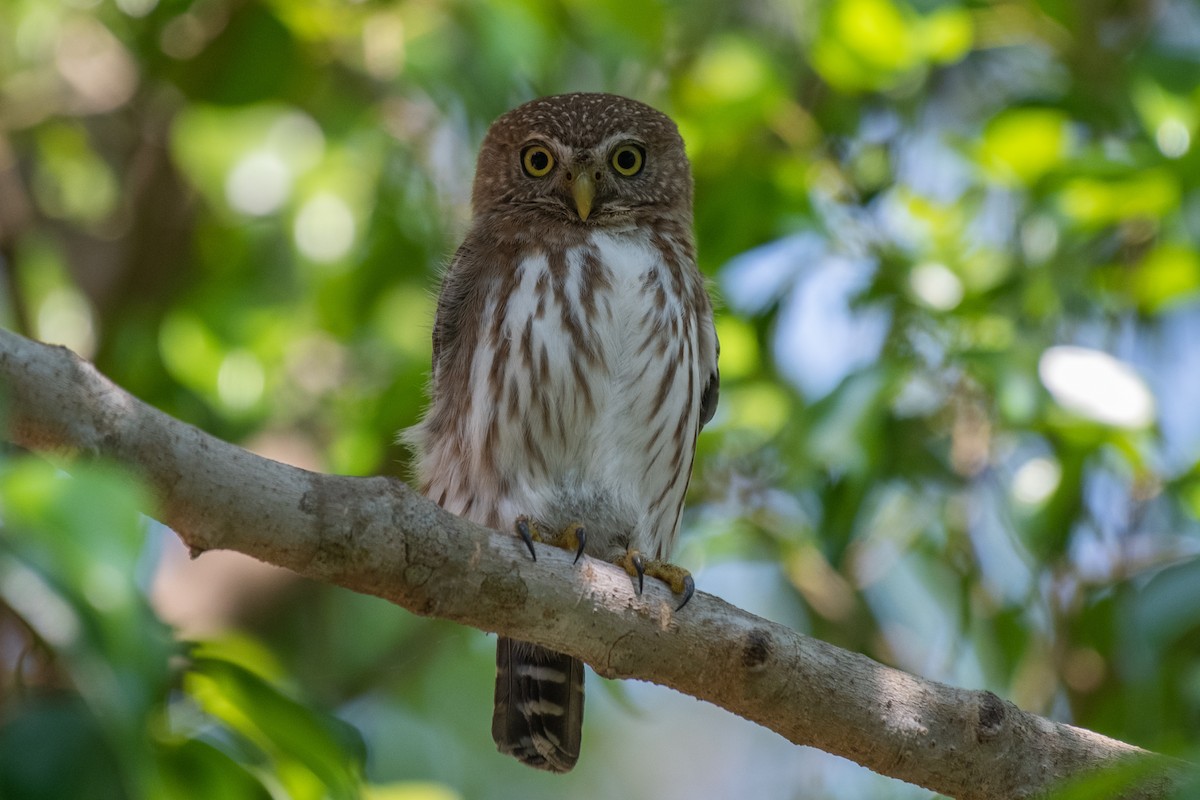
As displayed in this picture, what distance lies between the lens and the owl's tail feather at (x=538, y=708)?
3.59m

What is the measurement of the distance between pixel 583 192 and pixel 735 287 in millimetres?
698

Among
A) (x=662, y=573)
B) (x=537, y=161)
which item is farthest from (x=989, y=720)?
(x=537, y=161)

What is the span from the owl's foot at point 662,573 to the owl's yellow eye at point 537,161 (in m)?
1.38

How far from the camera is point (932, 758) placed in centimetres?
264

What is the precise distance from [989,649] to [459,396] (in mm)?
1720

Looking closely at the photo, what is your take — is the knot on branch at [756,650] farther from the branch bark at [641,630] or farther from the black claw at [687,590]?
the black claw at [687,590]

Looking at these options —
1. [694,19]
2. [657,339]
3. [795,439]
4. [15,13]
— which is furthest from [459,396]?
[15,13]

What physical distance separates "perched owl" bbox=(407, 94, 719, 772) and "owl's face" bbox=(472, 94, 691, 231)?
1 cm

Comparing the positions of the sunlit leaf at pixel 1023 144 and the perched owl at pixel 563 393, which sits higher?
the sunlit leaf at pixel 1023 144

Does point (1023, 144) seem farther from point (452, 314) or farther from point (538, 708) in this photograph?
point (538, 708)

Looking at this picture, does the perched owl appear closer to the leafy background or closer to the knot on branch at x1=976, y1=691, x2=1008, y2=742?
the leafy background

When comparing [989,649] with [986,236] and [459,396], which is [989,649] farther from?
[459,396]

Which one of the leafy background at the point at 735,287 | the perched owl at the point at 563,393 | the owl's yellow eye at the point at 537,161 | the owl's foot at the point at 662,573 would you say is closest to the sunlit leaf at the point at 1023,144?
the leafy background at the point at 735,287

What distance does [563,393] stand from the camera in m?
3.52
